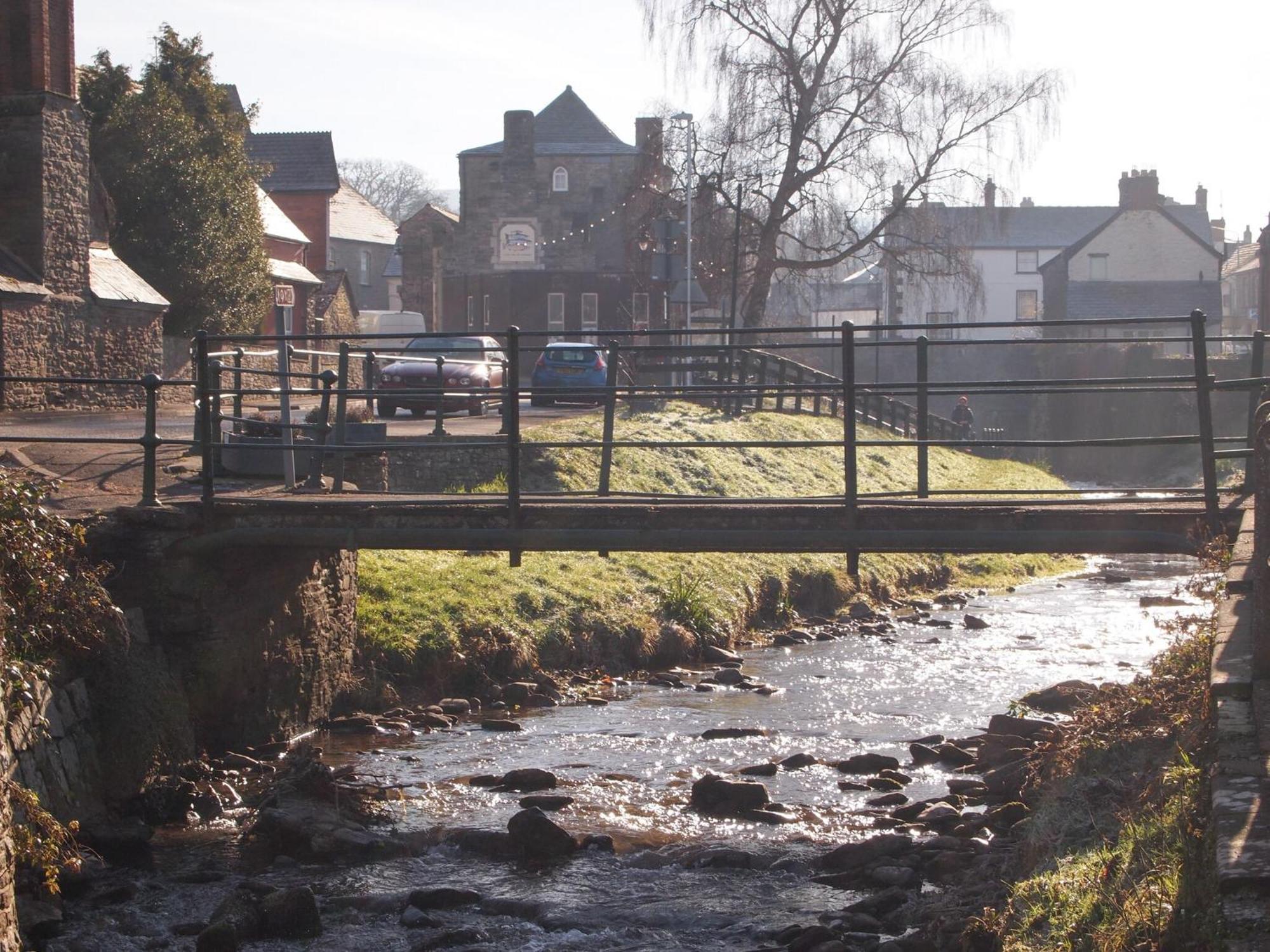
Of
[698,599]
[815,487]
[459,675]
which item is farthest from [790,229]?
[459,675]

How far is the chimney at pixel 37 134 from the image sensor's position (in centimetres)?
2566

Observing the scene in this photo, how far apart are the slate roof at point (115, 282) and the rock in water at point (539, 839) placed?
67.3ft

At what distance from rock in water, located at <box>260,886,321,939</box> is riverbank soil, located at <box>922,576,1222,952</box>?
11.0 ft

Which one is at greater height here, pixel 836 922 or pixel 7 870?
pixel 7 870

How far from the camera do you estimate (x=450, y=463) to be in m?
19.6

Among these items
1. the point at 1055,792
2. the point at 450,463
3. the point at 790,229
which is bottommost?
the point at 1055,792

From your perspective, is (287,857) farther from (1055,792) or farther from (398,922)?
(1055,792)

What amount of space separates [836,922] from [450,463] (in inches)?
485

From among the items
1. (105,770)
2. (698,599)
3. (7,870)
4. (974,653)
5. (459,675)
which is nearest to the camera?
(7,870)

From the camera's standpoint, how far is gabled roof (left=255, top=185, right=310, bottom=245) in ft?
149

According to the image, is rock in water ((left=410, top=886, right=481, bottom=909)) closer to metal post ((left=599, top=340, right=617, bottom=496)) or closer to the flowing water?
the flowing water

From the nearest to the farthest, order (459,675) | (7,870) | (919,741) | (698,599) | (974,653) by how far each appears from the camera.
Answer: (7,870) → (919,741) → (459,675) → (974,653) → (698,599)

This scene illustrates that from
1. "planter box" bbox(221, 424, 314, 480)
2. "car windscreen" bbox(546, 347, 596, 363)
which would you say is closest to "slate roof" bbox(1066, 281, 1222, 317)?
"car windscreen" bbox(546, 347, 596, 363)

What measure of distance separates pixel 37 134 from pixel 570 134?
44344mm
